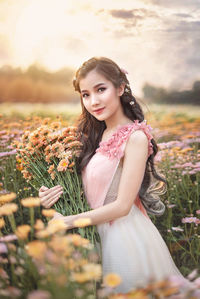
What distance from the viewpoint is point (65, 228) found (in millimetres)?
732

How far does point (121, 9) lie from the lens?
6.08 ft

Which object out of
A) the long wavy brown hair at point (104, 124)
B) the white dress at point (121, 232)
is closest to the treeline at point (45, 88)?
the long wavy brown hair at point (104, 124)

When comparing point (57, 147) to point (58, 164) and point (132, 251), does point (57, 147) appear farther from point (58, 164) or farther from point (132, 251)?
point (132, 251)

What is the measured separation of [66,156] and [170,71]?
1.12m

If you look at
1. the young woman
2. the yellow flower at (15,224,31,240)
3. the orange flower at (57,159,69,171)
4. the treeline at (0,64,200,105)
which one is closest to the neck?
the young woman

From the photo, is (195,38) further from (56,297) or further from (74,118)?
(56,297)

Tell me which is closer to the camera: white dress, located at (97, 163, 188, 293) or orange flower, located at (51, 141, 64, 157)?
white dress, located at (97, 163, 188, 293)

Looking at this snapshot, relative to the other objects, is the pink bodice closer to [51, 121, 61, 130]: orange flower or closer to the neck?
the neck

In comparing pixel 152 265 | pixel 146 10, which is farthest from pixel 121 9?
pixel 152 265

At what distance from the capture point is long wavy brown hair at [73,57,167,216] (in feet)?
3.58

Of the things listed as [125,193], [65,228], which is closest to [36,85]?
[125,193]

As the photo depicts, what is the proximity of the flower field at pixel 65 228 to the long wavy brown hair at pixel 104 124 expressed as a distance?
0.11 metres

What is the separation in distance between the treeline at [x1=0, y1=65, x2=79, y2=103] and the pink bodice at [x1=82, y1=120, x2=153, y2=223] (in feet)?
3.14

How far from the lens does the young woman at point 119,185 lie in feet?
3.12
